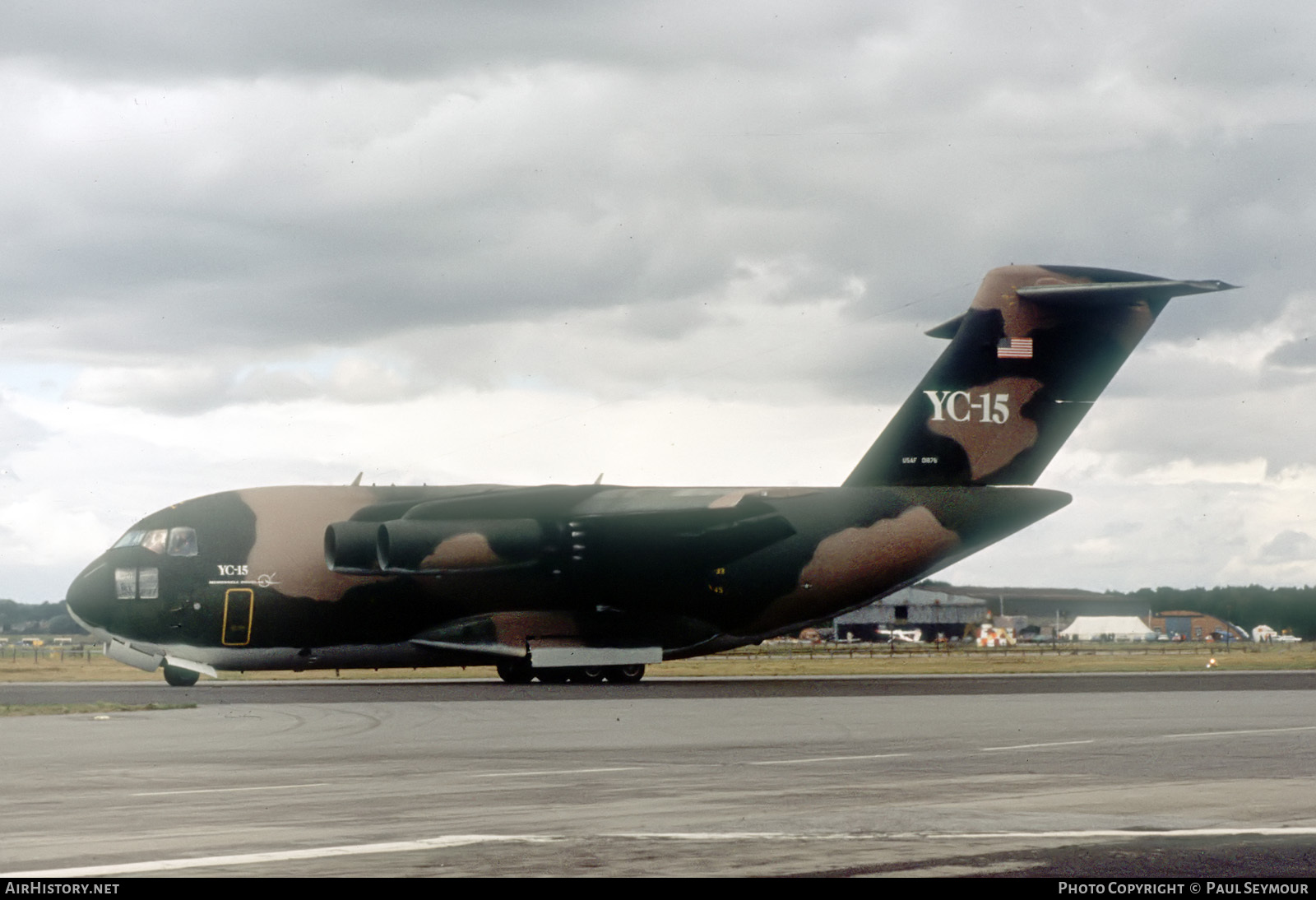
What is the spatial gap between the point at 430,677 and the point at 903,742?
2786 cm

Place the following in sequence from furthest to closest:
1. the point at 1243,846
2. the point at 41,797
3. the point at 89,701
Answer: the point at 89,701, the point at 41,797, the point at 1243,846

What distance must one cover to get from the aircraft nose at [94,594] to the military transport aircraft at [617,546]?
0.05 m

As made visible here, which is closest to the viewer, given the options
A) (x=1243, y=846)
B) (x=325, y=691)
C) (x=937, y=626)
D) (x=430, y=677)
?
(x=1243, y=846)

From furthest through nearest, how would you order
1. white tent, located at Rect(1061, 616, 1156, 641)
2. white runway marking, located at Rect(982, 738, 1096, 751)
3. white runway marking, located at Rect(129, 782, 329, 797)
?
white tent, located at Rect(1061, 616, 1156, 641), white runway marking, located at Rect(982, 738, 1096, 751), white runway marking, located at Rect(129, 782, 329, 797)

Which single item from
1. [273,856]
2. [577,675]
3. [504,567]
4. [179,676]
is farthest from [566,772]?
[179,676]

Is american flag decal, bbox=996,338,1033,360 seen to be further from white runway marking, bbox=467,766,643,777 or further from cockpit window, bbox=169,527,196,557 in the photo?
white runway marking, bbox=467,766,643,777

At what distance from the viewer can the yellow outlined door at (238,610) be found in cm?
3597

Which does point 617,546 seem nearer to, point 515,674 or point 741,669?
point 515,674

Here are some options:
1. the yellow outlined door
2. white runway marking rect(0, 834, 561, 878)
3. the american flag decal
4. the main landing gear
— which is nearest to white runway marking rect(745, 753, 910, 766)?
white runway marking rect(0, 834, 561, 878)

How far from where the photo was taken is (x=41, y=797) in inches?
525

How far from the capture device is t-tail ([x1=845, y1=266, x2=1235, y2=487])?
1499 inches

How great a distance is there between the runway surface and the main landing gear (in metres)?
10.5
